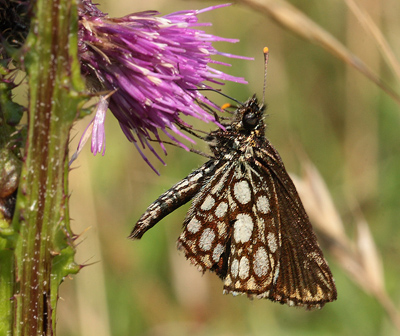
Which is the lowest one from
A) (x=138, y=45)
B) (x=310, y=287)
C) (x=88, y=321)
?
(x=310, y=287)

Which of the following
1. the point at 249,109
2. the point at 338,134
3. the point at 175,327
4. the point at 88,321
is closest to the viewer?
the point at 249,109

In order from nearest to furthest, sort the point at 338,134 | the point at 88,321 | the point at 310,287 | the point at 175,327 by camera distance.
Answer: the point at 310,287 < the point at 88,321 < the point at 175,327 < the point at 338,134

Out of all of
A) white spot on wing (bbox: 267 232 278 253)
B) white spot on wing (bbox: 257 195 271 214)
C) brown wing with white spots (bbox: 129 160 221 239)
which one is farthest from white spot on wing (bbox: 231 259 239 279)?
brown wing with white spots (bbox: 129 160 221 239)

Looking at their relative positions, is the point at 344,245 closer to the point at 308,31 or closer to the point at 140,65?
the point at 308,31

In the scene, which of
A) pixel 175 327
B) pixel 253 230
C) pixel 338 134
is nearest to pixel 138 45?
pixel 253 230

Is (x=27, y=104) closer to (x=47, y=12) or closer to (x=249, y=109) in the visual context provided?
(x=47, y=12)

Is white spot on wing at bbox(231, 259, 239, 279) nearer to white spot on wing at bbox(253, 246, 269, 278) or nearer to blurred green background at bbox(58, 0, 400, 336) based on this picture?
white spot on wing at bbox(253, 246, 269, 278)
